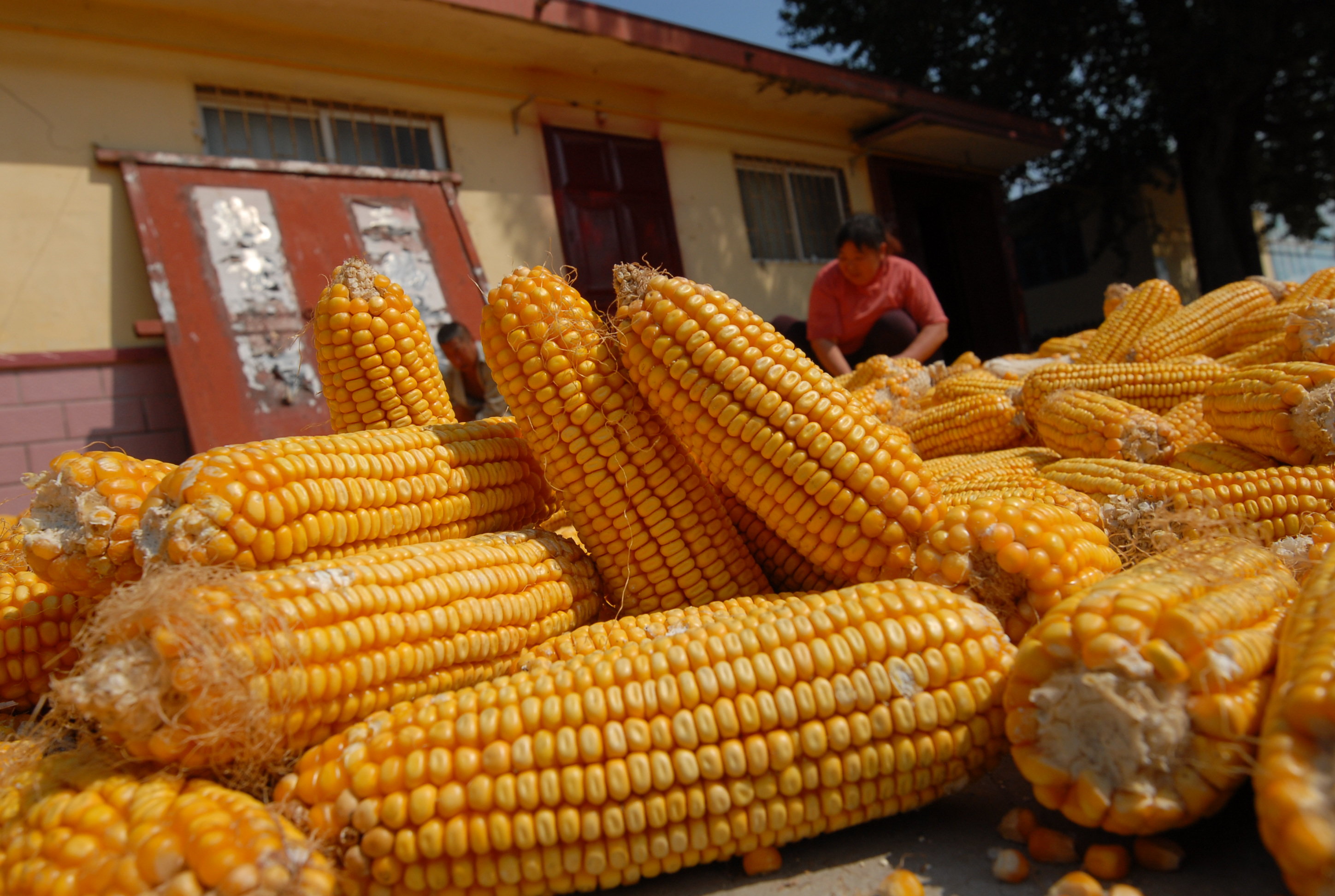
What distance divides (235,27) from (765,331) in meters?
5.82

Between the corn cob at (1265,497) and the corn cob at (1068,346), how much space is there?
2798 mm

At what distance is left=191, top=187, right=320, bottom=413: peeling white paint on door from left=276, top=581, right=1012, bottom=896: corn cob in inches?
176

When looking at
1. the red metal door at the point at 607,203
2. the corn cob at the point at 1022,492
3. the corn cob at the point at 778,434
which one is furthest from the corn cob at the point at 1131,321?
the red metal door at the point at 607,203

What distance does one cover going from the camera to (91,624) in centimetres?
Result: 136

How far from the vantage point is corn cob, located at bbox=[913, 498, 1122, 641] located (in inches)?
56.7

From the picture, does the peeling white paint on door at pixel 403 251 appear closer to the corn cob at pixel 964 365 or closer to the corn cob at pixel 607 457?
the corn cob at pixel 964 365

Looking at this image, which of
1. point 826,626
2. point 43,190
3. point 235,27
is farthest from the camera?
point 235,27

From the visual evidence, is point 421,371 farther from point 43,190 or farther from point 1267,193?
point 1267,193

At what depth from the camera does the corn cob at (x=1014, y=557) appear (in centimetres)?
144

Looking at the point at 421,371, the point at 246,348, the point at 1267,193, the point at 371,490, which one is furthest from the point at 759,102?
the point at 1267,193

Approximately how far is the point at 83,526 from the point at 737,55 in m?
7.61

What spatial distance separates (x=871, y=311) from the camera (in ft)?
18.3

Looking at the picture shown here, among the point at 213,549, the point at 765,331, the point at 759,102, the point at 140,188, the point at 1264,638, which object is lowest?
the point at 1264,638

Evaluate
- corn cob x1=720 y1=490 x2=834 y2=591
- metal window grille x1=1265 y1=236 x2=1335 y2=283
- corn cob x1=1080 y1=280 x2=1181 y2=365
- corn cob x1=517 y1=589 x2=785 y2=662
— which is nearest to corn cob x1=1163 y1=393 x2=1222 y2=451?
corn cob x1=1080 y1=280 x2=1181 y2=365
